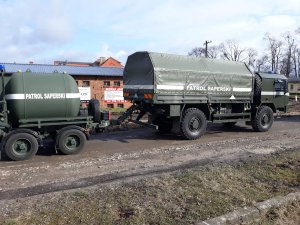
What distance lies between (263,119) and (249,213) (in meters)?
10.2

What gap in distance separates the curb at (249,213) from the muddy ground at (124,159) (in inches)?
103

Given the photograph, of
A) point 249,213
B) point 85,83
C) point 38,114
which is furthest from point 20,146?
point 85,83

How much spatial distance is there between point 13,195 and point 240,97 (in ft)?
33.3

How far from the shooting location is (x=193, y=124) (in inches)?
508

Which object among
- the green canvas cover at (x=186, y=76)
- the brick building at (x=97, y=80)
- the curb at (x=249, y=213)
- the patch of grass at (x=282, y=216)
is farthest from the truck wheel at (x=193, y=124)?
the brick building at (x=97, y=80)

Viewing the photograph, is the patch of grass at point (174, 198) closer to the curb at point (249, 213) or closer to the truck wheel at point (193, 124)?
the curb at point (249, 213)

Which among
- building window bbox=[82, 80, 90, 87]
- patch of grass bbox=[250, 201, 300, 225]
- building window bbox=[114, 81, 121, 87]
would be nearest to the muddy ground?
patch of grass bbox=[250, 201, 300, 225]

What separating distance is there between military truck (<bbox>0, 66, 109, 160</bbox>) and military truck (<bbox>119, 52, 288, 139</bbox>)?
2925 millimetres

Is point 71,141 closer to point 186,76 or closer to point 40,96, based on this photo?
point 40,96

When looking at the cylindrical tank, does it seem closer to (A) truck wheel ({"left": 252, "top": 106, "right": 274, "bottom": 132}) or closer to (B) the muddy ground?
(B) the muddy ground

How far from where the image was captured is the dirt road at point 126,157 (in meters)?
7.46

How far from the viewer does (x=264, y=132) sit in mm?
14719

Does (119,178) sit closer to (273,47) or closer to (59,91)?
(59,91)

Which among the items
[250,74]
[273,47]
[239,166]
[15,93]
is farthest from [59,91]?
[273,47]
